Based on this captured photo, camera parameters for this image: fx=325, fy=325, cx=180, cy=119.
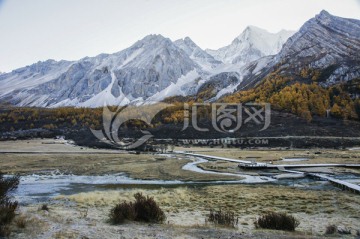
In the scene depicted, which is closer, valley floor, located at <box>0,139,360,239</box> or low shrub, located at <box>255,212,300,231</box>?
valley floor, located at <box>0,139,360,239</box>

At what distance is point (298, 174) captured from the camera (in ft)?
141

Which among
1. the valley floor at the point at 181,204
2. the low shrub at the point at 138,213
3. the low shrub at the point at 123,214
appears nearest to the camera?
the valley floor at the point at 181,204

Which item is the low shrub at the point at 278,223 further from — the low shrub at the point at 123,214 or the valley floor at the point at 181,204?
the low shrub at the point at 123,214

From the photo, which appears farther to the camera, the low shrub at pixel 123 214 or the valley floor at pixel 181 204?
the low shrub at pixel 123 214

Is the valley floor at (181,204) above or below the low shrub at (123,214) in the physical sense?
below

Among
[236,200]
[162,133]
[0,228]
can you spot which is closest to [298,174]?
[236,200]

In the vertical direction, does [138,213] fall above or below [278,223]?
above

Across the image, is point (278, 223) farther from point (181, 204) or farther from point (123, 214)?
point (181, 204)

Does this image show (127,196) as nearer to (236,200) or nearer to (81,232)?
(236,200)

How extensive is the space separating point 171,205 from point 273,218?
9.45 metres

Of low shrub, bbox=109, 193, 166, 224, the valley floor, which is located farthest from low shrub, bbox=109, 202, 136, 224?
the valley floor

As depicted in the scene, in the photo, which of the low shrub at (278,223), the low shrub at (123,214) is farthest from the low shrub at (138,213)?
the low shrub at (278,223)

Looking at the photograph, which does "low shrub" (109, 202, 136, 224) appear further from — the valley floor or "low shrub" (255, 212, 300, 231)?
"low shrub" (255, 212, 300, 231)

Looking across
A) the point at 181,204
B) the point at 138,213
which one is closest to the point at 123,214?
the point at 138,213
